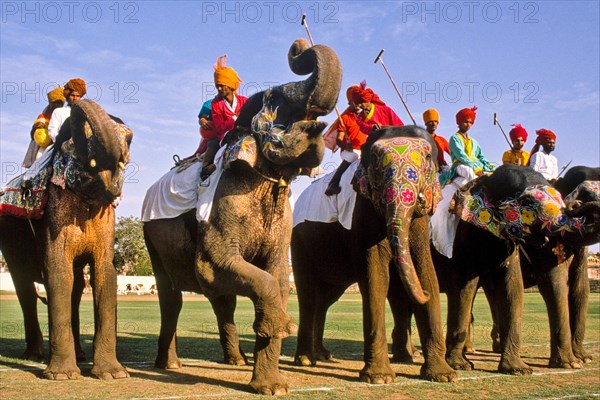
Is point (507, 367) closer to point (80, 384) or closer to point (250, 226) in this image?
point (250, 226)

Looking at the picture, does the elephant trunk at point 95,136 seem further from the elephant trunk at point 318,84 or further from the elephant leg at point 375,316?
the elephant leg at point 375,316

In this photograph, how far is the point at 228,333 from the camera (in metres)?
11.4

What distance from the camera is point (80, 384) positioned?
868 cm

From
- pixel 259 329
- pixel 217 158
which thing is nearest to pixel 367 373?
pixel 259 329

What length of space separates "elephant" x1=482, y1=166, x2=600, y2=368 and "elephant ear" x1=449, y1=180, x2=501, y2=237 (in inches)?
34.6

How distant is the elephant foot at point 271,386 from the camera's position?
804 centimetres

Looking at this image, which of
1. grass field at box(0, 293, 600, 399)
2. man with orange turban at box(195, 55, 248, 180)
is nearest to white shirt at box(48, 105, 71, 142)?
man with orange turban at box(195, 55, 248, 180)

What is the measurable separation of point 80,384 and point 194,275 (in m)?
1.93

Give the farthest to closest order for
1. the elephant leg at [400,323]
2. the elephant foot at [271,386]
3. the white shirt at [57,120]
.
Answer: the elephant leg at [400,323], the white shirt at [57,120], the elephant foot at [271,386]

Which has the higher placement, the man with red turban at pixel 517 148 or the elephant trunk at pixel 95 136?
the man with red turban at pixel 517 148

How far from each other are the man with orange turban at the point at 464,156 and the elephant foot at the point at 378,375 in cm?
455

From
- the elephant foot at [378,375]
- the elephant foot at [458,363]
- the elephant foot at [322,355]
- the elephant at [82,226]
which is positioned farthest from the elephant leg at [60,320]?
the elephant foot at [458,363]

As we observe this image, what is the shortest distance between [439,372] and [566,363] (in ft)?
9.10

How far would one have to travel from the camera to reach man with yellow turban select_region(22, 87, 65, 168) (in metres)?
11.2
